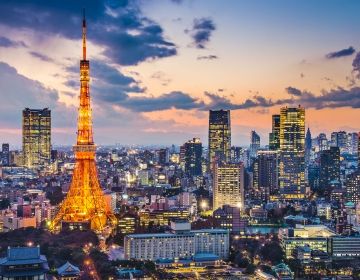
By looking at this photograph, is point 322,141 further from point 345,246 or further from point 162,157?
point 345,246

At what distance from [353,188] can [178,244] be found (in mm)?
17069

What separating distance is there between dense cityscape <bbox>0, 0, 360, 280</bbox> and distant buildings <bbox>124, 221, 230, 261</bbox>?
29 mm

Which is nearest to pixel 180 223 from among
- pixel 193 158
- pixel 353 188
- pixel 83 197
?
pixel 83 197

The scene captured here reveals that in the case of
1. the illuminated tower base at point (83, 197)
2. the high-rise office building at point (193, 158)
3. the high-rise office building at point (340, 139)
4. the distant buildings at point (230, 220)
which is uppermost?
the high-rise office building at point (340, 139)

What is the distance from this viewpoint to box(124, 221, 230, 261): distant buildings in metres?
18.7

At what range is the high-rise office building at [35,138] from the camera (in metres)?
51.7

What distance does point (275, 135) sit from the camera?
4938 centimetres

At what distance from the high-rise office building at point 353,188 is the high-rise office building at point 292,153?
16.5 feet

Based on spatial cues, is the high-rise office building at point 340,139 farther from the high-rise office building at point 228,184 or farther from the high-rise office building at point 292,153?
the high-rise office building at point 228,184

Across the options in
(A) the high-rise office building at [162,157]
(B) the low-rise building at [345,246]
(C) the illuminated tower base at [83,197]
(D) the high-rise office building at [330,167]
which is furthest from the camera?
(A) the high-rise office building at [162,157]

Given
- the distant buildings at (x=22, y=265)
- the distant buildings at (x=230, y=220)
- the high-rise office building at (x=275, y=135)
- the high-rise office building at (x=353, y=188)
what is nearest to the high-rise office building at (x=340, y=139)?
the high-rise office building at (x=275, y=135)

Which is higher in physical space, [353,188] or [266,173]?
[266,173]

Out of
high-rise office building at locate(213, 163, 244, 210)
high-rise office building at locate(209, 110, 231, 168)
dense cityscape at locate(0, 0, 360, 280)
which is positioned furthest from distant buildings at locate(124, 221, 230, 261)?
high-rise office building at locate(209, 110, 231, 168)

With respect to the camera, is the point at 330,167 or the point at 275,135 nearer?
the point at 330,167
